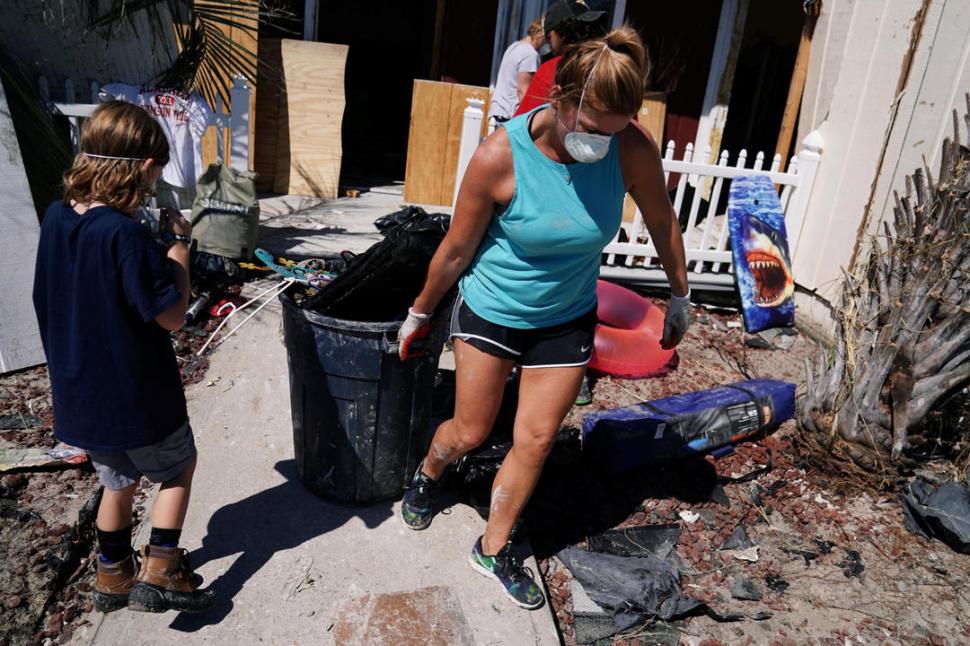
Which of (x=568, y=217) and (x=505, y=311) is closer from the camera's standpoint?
(x=568, y=217)

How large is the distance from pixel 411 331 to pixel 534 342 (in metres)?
0.44

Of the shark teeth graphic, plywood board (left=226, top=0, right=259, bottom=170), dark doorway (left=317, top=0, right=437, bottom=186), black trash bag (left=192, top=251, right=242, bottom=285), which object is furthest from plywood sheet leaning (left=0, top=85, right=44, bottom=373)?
dark doorway (left=317, top=0, right=437, bottom=186)

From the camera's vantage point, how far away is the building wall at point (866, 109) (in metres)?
4.73

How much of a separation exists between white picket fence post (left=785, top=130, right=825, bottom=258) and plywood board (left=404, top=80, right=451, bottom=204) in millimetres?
3329

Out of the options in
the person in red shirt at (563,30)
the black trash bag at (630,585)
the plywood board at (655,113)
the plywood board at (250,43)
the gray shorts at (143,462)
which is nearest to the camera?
the gray shorts at (143,462)

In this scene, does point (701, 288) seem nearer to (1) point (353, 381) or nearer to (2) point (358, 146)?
(1) point (353, 381)

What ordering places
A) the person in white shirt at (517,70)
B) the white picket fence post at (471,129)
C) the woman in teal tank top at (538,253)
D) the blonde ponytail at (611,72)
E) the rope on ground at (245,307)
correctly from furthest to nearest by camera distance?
the white picket fence post at (471,129), the person in white shirt at (517,70), the rope on ground at (245,307), the woman in teal tank top at (538,253), the blonde ponytail at (611,72)

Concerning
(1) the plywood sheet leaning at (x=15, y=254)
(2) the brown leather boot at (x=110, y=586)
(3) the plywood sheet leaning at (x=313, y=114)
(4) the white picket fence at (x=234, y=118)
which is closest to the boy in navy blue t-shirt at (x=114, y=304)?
(2) the brown leather boot at (x=110, y=586)

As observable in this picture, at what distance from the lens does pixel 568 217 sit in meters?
2.17

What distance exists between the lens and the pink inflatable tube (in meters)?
4.53

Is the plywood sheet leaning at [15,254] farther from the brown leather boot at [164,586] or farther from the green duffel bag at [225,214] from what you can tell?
the brown leather boot at [164,586]

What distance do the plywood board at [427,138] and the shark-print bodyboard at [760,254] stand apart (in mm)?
2907

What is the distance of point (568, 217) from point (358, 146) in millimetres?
9442

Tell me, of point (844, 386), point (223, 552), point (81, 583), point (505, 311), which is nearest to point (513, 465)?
point (505, 311)
